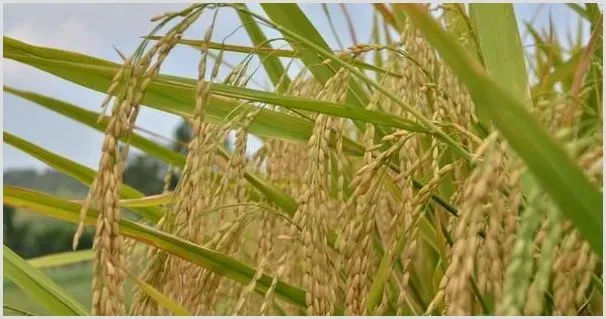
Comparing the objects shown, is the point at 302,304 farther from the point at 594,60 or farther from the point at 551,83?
the point at 551,83

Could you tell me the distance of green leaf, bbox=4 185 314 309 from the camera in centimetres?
86

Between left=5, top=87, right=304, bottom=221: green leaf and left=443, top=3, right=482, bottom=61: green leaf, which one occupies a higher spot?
left=443, top=3, right=482, bottom=61: green leaf

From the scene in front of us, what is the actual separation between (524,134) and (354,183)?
1.01 ft

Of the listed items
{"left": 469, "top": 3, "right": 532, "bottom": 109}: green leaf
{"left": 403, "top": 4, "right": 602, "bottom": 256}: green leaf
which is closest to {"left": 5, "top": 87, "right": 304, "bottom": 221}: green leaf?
{"left": 469, "top": 3, "right": 532, "bottom": 109}: green leaf

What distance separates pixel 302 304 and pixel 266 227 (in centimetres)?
11

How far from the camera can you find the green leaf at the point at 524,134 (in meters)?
0.47

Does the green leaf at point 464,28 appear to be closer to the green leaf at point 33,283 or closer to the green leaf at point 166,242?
the green leaf at point 166,242

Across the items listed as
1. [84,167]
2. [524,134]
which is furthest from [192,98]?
[524,134]

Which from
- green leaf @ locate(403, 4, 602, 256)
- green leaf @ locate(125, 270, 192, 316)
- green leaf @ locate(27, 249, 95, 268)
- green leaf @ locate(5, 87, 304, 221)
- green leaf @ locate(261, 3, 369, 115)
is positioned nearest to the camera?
green leaf @ locate(403, 4, 602, 256)

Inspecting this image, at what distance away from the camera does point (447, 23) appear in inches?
60.2

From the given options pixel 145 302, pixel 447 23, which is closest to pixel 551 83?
pixel 447 23

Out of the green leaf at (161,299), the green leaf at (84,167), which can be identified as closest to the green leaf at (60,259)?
the green leaf at (84,167)

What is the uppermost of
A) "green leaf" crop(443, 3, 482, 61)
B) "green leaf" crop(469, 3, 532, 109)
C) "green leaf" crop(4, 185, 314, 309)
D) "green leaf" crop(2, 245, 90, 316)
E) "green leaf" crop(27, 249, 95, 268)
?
"green leaf" crop(443, 3, 482, 61)

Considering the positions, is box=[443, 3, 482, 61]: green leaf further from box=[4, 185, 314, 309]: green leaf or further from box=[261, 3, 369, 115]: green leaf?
box=[4, 185, 314, 309]: green leaf
